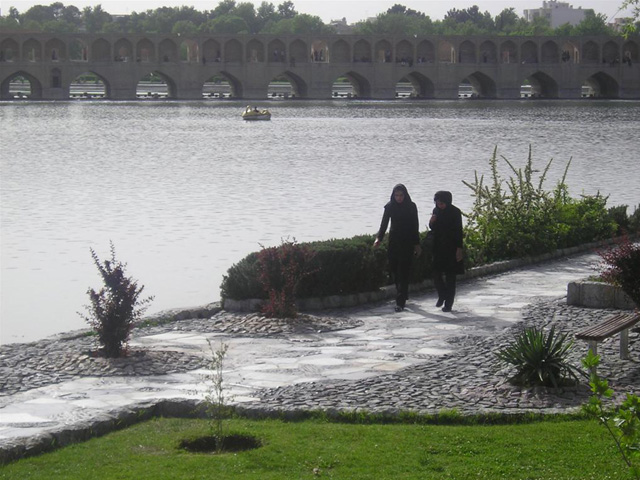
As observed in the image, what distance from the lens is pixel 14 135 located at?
113 ft

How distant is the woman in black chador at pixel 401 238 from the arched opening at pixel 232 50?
2269 inches

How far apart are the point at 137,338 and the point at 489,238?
447 centimetres

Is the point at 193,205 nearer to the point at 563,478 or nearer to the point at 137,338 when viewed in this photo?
the point at 137,338

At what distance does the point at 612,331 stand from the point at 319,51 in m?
62.6

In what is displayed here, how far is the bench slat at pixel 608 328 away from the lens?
5879 mm

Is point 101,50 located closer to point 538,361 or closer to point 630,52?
point 630,52

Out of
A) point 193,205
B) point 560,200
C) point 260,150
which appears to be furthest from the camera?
point 260,150

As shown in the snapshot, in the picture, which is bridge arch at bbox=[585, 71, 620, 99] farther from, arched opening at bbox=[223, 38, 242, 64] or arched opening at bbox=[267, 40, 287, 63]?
arched opening at bbox=[223, 38, 242, 64]

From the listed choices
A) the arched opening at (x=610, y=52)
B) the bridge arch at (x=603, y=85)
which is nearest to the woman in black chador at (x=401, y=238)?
the bridge arch at (x=603, y=85)

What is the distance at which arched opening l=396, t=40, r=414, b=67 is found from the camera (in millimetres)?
67919

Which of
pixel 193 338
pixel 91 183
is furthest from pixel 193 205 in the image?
pixel 193 338

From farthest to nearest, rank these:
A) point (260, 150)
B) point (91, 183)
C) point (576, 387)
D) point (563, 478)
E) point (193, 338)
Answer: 1. point (260, 150)
2. point (91, 183)
3. point (193, 338)
4. point (576, 387)
5. point (563, 478)

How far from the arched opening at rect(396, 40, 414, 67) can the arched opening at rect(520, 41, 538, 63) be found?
7011 millimetres

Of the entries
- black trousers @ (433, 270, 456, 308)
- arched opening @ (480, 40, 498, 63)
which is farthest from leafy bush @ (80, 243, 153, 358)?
arched opening @ (480, 40, 498, 63)
